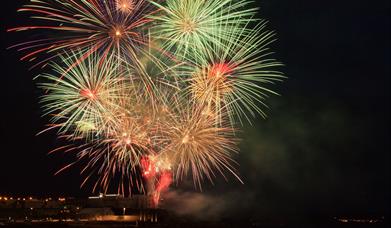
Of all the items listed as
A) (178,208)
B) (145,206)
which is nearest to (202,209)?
(178,208)

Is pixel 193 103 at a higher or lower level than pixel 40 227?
higher

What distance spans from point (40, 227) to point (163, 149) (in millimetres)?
14464

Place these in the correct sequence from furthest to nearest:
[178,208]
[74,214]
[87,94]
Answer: [178,208]
[74,214]
[87,94]

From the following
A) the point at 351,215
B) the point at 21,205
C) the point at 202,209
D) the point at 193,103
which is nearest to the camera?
the point at 193,103

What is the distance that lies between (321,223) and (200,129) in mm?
76632

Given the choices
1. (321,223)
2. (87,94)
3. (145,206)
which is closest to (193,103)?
(87,94)

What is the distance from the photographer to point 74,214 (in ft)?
132

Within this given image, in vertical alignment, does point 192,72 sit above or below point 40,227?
above

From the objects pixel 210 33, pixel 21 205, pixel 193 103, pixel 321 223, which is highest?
pixel 210 33

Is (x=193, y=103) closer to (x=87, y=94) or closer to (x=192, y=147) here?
(x=192, y=147)

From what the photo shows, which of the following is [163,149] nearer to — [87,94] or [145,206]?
[87,94]

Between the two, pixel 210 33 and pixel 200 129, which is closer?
pixel 210 33

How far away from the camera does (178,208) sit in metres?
48.3

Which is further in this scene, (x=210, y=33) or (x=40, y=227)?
(x=40, y=227)
